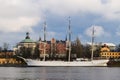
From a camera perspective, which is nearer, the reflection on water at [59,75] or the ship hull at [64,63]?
the reflection on water at [59,75]

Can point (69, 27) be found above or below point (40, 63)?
above

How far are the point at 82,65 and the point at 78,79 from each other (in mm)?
103124

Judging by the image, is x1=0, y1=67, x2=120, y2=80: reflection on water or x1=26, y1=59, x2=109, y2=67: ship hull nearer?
x1=0, y1=67, x2=120, y2=80: reflection on water

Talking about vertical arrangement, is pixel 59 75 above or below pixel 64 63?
below

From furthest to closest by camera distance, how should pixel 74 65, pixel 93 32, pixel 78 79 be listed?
pixel 93 32, pixel 74 65, pixel 78 79

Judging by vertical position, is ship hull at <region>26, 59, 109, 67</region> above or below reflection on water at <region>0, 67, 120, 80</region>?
above

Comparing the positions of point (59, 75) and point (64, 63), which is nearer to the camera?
point (59, 75)

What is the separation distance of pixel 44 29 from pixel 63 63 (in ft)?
62.2

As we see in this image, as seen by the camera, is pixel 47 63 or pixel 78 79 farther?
pixel 47 63

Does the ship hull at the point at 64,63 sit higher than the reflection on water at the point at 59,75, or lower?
higher

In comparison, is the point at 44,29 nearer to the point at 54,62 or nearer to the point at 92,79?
the point at 54,62

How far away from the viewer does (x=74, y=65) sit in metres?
178

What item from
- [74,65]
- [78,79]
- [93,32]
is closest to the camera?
[78,79]

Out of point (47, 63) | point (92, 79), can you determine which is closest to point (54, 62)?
point (47, 63)
